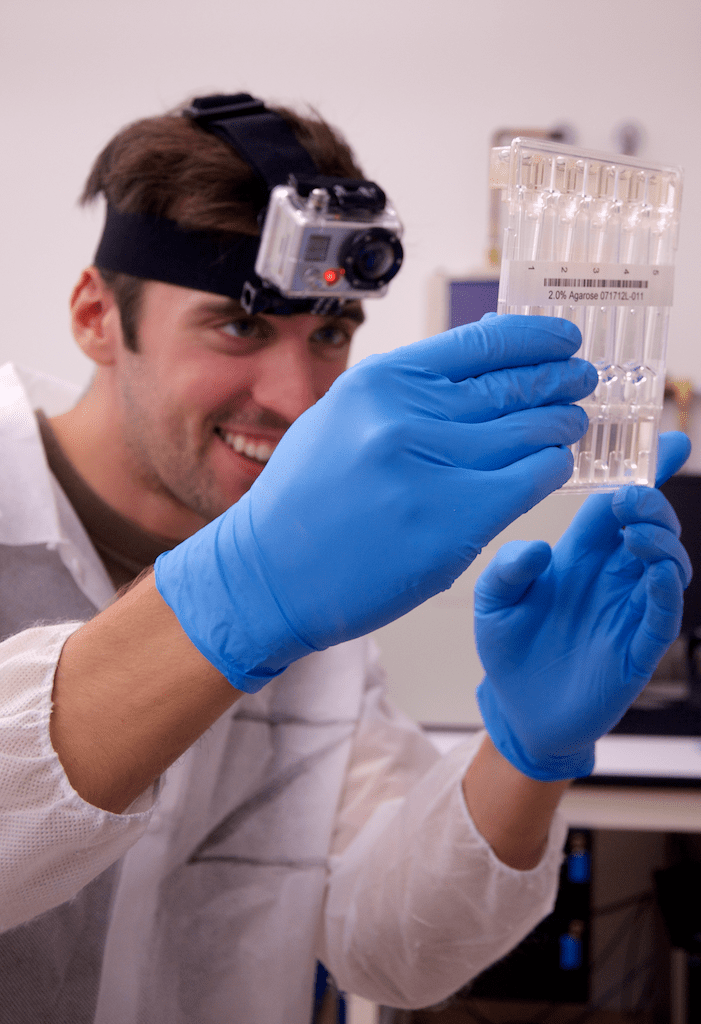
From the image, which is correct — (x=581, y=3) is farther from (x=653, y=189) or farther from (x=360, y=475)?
(x=360, y=475)

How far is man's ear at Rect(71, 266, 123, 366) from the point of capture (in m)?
1.32

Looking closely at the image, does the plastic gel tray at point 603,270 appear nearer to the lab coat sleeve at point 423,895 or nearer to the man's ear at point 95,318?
the lab coat sleeve at point 423,895

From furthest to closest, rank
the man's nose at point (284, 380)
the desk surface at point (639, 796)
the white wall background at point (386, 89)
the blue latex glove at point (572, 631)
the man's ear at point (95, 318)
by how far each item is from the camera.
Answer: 1. the white wall background at point (386, 89)
2. the desk surface at point (639, 796)
3. the man's ear at point (95, 318)
4. the man's nose at point (284, 380)
5. the blue latex glove at point (572, 631)

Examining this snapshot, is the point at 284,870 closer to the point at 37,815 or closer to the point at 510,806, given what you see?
the point at 510,806

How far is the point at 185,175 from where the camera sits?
1.18 m

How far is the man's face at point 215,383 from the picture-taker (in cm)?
120

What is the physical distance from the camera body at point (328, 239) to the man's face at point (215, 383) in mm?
151

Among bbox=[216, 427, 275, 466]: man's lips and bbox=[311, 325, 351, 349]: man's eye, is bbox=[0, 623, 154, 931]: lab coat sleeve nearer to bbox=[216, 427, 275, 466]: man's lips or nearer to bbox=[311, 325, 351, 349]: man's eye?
bbox=[216, 427, 275, 466]: man's lips

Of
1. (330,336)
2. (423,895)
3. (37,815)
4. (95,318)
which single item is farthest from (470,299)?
(37,815)

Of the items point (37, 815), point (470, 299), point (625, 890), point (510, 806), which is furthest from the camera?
point (625, 890)

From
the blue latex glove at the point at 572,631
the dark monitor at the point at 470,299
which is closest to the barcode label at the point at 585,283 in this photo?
the blue latex glove at the point at 572,631

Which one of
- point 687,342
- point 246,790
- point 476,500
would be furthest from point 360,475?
point 687,342

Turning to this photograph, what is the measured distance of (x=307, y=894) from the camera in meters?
1.26

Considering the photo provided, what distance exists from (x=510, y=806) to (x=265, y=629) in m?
0.55
